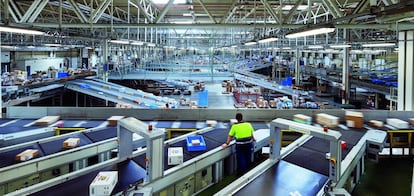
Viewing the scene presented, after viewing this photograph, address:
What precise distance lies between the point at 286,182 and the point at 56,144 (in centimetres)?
317

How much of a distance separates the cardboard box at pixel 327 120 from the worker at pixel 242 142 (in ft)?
7.00

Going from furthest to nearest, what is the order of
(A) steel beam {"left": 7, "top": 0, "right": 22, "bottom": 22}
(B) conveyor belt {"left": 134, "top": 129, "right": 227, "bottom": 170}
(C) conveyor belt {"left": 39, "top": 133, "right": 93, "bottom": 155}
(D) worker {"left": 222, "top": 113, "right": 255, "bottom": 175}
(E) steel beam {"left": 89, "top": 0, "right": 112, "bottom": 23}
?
(A) steel beam {"left": 7, "top": 0, "right": 22, "bottom": 22} < (E) steel beam {"left": 89, "top": 0, "right": 112, "bottom": 23} < (D) worker {"left": 222, "top": 113, "right": 255, "bottom": 175} < (C) conveyor belt {"left": 39, "top": 133, "right": 93, "bottom": 155} < (B) conveyor belt {"left": 134, "top": 129, "right": 227, "bottom": 170}

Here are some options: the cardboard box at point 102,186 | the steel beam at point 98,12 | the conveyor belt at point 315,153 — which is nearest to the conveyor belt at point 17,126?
the steel beam at point 98,12

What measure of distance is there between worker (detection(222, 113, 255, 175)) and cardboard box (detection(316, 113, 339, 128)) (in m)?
2.13

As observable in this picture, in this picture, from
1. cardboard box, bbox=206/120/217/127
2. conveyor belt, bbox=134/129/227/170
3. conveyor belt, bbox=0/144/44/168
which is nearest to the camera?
conveyor belt, bbox=0/144/44/168

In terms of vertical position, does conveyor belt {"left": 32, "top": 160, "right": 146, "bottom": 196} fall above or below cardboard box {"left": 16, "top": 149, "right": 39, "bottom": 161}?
below

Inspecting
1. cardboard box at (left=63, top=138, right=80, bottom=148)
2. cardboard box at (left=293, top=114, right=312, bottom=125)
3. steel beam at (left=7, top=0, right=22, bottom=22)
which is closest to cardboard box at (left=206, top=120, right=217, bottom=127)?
cardboard box at (left=293, top=114, right=312, bottom=125)

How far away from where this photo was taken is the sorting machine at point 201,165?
3285 mm

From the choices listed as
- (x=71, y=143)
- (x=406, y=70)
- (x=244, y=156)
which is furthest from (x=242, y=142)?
(x=406, y=70)

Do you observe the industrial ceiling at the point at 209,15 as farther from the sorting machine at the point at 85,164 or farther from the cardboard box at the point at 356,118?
the sorting machine at the point at 85,164

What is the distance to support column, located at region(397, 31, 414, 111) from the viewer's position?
7.59 m

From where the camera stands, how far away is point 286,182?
351 centimetres

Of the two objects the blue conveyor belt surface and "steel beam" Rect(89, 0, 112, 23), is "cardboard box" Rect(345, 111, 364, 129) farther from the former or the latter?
"steel beam" Rect(89, 0, 112, 23)

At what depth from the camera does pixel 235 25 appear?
6875mm
